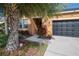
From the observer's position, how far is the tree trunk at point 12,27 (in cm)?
244

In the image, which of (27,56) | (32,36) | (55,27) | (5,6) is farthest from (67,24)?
(5,6)

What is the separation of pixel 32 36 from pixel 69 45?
0.48 metres

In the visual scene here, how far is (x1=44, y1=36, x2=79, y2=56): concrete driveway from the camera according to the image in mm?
2404

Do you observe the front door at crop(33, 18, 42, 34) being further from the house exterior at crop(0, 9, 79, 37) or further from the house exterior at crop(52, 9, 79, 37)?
the house exterior at crop(52, 9, 79, 37)

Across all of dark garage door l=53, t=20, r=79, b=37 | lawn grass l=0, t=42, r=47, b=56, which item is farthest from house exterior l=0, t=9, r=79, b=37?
lawn grass l=0, t=42, r=47, b=56

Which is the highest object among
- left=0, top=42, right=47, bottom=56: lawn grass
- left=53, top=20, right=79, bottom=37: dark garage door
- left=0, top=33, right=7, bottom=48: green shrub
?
left=53, top=20, right=79, bottom=37: dark garage door

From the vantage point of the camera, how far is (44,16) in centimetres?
246

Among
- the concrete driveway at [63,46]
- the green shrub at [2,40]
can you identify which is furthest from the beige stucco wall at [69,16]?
the green shrub at [2,40]

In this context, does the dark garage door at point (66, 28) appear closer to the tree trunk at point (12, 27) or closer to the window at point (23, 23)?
the window at point (23, 23)

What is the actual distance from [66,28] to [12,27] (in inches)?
27.1

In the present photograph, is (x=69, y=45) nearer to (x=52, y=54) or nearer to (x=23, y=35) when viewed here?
(x=52, y=54)

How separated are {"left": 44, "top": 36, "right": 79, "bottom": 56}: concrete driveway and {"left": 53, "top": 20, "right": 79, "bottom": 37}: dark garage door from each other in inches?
2.1

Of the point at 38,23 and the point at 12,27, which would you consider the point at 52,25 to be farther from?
the point at 12,27

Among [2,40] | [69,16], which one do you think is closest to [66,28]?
[69,16]
